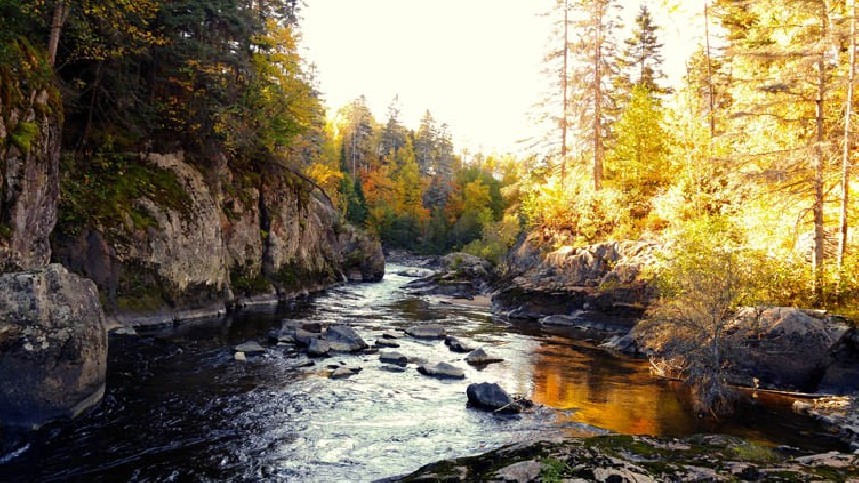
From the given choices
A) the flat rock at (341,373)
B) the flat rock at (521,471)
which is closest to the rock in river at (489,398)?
the flat rock at (341,373)

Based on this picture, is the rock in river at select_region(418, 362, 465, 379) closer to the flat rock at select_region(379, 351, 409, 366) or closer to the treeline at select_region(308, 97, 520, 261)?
the flat rock at select_region(379, 351, 409, 366)

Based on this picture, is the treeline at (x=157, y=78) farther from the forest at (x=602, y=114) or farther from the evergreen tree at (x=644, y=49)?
the evergreen tree at (x=644, y=49)

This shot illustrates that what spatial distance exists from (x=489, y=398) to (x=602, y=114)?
30626mm

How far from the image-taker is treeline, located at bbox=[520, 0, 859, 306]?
62.4 ft

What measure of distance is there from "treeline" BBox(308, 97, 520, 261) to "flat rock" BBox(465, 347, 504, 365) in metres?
49.6

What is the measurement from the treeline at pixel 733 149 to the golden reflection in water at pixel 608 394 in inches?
219

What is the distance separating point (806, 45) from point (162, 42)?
23449mm

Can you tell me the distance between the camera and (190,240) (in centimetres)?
2480

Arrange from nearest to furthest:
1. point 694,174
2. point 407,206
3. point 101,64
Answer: point 101,64
point 694,174
point 407,206

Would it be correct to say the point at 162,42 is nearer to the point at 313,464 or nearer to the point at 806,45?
the point at 313,464

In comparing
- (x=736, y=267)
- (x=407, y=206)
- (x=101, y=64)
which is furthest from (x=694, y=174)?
(x=407, y=206)

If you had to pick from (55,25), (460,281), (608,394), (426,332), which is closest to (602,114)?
(460,281)

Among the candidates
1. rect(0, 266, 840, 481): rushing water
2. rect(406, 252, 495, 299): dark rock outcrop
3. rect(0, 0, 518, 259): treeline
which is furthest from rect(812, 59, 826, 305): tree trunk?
rect(406, 252, 495, 299): dark rock outcrop

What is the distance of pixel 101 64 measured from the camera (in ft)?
69.0
